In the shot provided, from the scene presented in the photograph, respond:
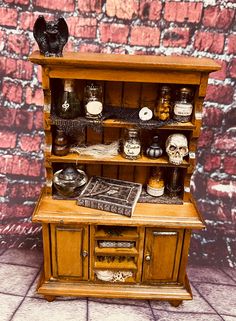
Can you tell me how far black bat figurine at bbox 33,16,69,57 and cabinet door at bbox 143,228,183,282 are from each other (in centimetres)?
104

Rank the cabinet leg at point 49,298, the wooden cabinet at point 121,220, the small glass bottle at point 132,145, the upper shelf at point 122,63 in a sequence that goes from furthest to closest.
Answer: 1. the cabinet leg at point 49,298
2. the small glass bottle at point 132,145
3. the wooden cabinet at point 121,220
4. the upper shelf at point 122,63

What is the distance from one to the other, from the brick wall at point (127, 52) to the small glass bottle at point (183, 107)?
0.38 meters

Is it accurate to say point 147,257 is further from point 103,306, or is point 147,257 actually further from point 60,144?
point 60,144

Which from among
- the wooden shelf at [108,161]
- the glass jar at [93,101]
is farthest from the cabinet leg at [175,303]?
the glass jar at [93,101]

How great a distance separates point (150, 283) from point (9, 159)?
1171 millimetres

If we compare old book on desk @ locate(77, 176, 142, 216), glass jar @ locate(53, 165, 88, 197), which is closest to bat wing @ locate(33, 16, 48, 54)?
glass jar @ locate(53, 165, 88, 197)

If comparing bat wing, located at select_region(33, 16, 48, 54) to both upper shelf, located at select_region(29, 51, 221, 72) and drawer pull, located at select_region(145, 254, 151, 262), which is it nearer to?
upper shelf, located at select_region(29, 51, 221, 72)

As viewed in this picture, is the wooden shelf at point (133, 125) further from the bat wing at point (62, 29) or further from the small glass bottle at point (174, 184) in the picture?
the bat wing at point (62, 29)

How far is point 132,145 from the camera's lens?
1.99 meters

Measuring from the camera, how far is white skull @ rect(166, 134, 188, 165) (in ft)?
6.47

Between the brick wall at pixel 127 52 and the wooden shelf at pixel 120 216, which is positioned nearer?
the wooden shelf at pixel 120 216

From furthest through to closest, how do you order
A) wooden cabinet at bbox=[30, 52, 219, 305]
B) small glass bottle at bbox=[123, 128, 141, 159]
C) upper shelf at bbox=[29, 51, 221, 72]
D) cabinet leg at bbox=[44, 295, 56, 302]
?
1. cabinet leg at bbox=[44, 295, 56, 302]
2. small glass bottle at bbox=[123, 128, 141, 159]
3. wooden cabinet at bbox=[30, 52, 219, 305]
4. upper shelf at bbox=[29, 51, 221, 72]

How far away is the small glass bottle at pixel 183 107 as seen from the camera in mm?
1919

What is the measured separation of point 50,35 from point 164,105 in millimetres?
665
